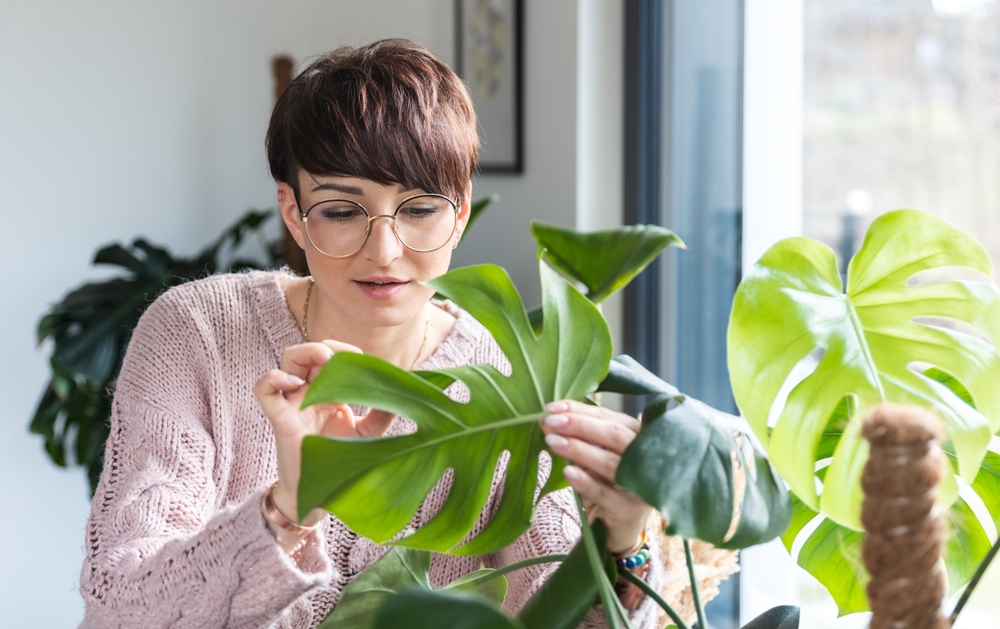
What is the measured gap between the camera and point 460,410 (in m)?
0.63

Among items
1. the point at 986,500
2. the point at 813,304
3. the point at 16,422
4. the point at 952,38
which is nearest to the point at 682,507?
the point at 813,304

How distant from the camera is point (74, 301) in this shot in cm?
212

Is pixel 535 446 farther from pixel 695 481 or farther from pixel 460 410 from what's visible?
pixel 695 481

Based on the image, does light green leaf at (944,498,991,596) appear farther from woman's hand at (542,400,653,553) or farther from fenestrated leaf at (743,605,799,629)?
woman's hand at (542,400,653,553)

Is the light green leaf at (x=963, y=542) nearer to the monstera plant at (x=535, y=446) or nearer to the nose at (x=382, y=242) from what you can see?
the monstera plant at (x=535, y=446)

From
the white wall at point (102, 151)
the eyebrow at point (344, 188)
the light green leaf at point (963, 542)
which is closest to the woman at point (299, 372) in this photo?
the eyebrow at point (344, 188)

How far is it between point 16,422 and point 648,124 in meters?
1.89

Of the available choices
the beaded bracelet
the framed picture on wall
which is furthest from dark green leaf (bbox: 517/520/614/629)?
the framed picture on wall

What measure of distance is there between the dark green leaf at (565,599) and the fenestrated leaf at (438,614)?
166mm

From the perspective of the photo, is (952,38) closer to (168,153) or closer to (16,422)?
(168,153)

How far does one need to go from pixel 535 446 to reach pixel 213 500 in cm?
57

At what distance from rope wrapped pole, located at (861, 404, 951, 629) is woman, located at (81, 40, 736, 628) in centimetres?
18

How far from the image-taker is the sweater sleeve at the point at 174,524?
782 millimetres

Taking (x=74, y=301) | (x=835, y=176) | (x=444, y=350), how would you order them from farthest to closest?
(x=74, y=301) → (x=835, y=176) → (x=444, y=350)
